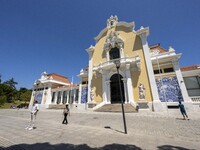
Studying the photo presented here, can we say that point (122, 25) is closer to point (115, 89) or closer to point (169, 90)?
point (115, 89)

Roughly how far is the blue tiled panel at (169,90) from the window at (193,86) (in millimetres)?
2355

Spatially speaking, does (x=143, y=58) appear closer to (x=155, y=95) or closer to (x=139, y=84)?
(x=139, y=84)

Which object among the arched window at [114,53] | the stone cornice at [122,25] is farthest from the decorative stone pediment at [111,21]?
the arched window at [114,53]

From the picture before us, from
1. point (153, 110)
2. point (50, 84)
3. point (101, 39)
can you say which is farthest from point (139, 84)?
point (50, 84)

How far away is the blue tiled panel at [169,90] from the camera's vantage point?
1297cm

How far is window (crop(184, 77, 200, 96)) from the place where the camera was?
1345 cm

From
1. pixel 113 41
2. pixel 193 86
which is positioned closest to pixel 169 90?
pixel 193 86

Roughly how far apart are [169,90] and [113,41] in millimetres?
12552

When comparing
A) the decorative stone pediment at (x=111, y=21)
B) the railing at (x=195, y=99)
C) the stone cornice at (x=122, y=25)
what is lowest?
the railing at (x=195, y=99)

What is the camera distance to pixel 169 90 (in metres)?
13.6

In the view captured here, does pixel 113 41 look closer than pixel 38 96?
Yes

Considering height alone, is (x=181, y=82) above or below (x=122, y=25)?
below

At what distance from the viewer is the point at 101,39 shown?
22281 mm

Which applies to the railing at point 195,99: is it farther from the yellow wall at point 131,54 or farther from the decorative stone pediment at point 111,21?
the decorative stone pediment at point 111,21
